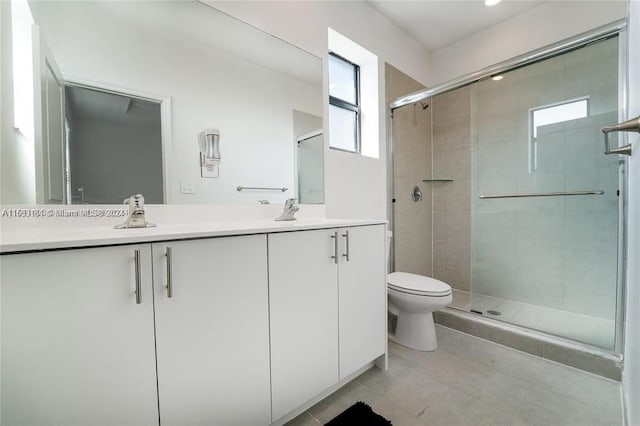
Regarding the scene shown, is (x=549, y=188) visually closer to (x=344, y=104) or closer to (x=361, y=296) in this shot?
(x=344, y=104)

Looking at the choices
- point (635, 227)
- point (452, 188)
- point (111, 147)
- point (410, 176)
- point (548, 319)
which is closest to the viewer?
point (635, 227)

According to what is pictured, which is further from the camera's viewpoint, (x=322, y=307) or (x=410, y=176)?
(x=410, y=176)

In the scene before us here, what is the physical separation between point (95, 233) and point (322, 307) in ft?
2.97

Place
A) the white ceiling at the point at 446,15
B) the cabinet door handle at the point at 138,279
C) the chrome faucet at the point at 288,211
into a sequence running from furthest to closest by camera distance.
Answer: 1. the white ceiling at the point at 446,15
2. the chrome faucet at the point at 288,211
3. the cabinet door handle at the point at 138,279

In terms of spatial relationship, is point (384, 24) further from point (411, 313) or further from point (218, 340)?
point (218, 340)

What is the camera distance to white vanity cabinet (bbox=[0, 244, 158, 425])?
61 cm

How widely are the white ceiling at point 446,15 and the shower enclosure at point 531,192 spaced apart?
56 cm

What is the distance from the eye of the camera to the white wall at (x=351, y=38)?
5.13ft

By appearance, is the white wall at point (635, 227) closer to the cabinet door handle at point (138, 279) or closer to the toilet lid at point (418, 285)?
the toilet lid at point (418, 285)

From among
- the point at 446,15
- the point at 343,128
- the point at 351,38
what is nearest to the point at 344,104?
the point at 343,128

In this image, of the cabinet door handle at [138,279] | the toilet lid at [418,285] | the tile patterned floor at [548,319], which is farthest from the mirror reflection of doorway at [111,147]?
the tile patterned floor at [548,319]

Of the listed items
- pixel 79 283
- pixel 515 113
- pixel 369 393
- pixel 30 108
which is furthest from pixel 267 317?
pixel 515 113

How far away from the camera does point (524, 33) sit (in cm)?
225

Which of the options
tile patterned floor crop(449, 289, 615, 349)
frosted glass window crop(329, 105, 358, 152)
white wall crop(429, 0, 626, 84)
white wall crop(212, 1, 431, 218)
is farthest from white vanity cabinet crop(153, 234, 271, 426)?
white wall crop(429, 0, 626, 84)
